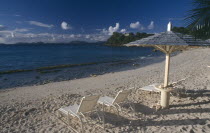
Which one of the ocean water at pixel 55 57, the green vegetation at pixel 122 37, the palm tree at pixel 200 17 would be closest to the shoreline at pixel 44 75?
the ocean water at pixel 55 57

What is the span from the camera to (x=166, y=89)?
207 inches

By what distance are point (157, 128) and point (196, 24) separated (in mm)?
2689

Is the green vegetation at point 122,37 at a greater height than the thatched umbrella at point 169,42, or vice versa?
the green vegetation at point 122,37

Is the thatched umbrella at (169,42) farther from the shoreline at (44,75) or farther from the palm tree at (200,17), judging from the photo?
the shoreline at (44,75)

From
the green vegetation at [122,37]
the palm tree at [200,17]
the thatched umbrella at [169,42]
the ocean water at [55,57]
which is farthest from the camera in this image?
the green vegetation at [122,37]

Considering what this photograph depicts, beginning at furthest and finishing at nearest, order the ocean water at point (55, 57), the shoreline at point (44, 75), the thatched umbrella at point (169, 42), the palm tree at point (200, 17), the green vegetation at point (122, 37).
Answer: the green vegetation at point (122, 37)
the ocean water at point (55, 57)
the shoreline at point (44, 75)
the thatched umbrella at point (169, 42)
the palm tree at point (200, 17)

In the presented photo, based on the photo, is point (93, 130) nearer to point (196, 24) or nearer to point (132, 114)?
point (132, 114)

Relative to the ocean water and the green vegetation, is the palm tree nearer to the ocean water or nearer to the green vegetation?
the ocean water

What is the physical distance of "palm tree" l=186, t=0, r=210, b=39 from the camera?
3.23 meters

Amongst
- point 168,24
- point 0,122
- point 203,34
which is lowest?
point 0,122

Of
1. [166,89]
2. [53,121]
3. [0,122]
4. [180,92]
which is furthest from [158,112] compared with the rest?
[0,122]

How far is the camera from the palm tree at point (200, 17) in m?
3.23

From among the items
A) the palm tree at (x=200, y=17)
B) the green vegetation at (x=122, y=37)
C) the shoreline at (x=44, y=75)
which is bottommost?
the shoreline at (x=44, y=75)

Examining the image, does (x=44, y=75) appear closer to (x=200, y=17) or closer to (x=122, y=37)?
(x=200, y=17)
